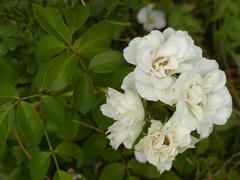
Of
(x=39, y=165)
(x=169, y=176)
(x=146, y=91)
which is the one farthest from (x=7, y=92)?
(x=169, y=176)

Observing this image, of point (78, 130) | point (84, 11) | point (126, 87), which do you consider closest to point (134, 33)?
point (78, 130)

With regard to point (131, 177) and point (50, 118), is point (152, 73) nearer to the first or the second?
point (50, 118)

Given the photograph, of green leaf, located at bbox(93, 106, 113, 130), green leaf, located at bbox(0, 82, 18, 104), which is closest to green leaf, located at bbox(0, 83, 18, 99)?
green leaf, located at bbox(0, 82, 18, 104)

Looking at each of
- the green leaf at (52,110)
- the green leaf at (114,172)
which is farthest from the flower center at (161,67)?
the green leaf at (114,172)

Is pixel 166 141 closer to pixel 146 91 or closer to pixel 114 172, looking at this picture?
pixel 146 91

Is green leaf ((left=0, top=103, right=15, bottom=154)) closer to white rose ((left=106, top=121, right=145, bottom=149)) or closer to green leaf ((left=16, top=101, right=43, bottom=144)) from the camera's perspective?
green leaf ((left=16, top=101, right=43, bottom=144))

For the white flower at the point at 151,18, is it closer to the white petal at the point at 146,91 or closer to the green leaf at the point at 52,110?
the green leaf at the point at 52,110

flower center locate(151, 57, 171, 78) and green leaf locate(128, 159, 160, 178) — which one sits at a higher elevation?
flower center locate(151, 57, 171, 78)
